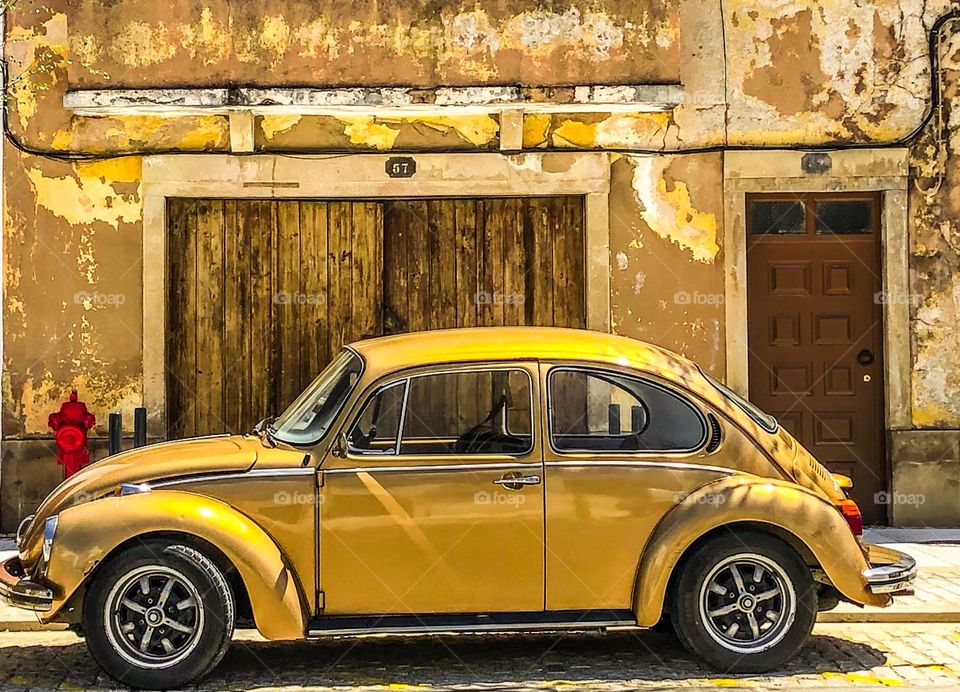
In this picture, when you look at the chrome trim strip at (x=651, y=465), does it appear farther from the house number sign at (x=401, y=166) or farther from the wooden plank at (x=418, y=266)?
the house number sign at (x=401, y=166)

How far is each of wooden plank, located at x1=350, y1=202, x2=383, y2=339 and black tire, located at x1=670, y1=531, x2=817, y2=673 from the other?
5.40m

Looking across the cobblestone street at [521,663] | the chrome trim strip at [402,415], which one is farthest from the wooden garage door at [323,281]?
the chrome trim strip at [402,415]

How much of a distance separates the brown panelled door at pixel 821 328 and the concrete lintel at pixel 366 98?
148 cm

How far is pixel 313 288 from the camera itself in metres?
10.9

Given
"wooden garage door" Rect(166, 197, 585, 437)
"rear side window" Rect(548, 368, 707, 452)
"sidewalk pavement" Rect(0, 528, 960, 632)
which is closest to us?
"rear side window" Rect(548, 368, 707, 452)

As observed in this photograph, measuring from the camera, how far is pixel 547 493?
19.8ft

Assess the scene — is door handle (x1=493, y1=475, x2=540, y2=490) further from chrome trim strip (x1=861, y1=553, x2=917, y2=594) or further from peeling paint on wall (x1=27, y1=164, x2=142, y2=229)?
peeling paint on wall (x1=27, y1=164, x2=142, y2=229)

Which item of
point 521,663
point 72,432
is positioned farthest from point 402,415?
point 72,432

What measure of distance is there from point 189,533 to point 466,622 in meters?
1.40

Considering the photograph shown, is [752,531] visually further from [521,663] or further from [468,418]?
[468,418]

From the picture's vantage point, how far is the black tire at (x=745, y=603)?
607cm

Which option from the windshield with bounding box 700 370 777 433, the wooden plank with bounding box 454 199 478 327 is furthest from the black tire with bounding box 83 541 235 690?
the wooden plank with bounding box 454 199 478 327

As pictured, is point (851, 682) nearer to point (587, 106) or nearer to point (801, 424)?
point (801, 424)

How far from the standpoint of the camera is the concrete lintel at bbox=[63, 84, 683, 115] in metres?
10.7
